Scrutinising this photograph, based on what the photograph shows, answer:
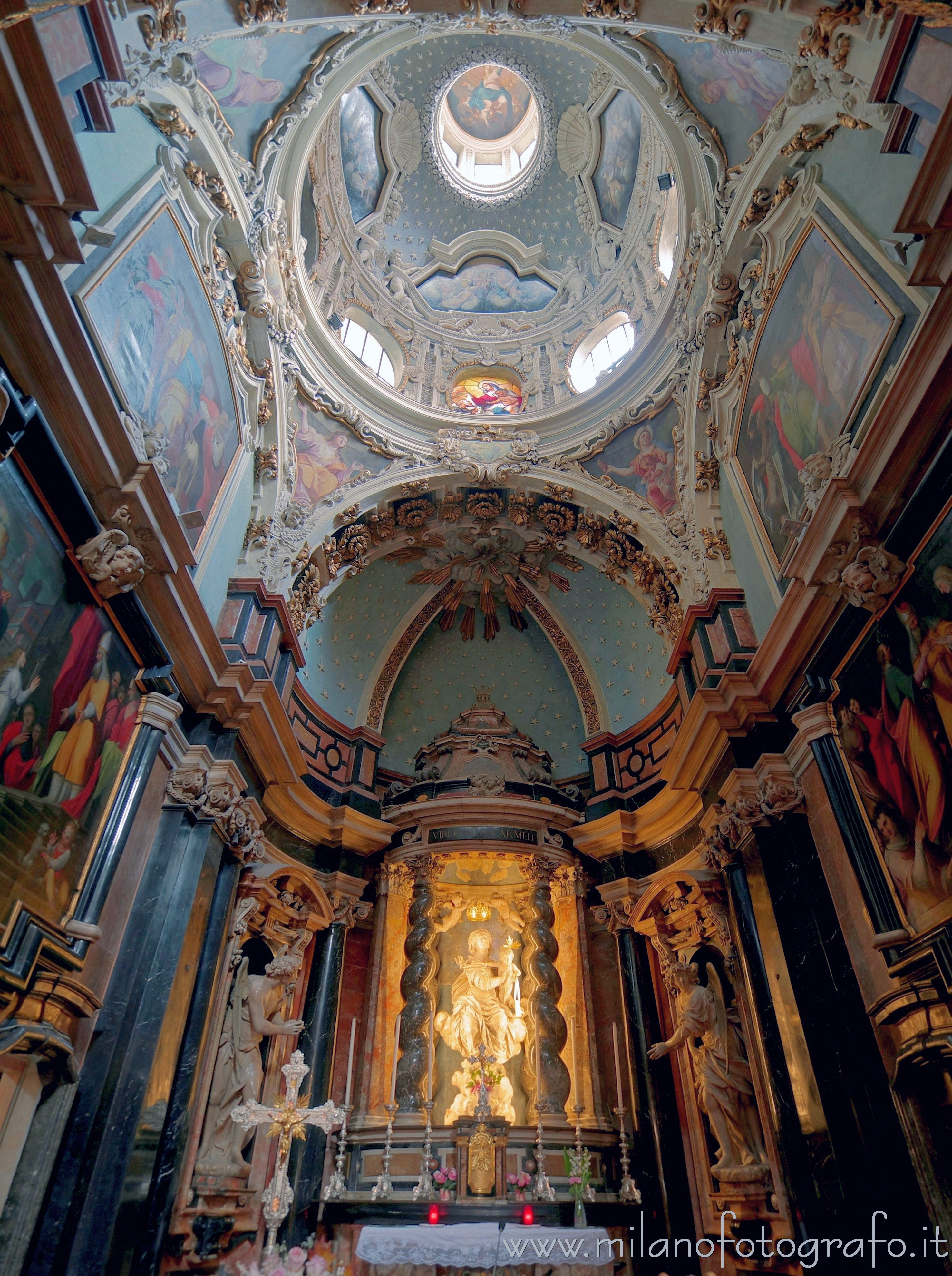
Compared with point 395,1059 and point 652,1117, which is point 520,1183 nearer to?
point 652,1117

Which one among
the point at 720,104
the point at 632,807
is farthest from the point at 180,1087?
the point at 720,104

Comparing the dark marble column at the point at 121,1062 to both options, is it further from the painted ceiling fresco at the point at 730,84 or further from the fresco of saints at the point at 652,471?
the painted ceiling fresco at the point at 730,84

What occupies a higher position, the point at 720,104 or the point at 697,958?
the point at 720,104

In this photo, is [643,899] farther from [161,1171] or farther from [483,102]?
[483,102]

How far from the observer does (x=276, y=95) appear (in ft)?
30.3

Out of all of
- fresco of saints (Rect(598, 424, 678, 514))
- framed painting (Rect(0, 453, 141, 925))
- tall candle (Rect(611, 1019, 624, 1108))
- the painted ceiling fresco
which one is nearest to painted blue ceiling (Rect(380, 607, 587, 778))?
fresco of saints (Rect(598, 424, 678, 514))

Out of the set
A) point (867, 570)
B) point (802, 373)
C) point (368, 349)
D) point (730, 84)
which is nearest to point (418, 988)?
point (867, 570)

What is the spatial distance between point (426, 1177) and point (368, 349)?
13.3 metres

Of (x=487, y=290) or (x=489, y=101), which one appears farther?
(x=489, y=101)

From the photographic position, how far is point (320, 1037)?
9.79m

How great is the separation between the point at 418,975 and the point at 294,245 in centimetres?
1089

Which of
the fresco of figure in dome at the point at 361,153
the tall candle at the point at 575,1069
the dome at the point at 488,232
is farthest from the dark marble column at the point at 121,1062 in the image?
the fresco of figure in dome at the point at 361,153

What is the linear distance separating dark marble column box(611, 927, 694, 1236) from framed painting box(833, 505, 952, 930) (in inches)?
204

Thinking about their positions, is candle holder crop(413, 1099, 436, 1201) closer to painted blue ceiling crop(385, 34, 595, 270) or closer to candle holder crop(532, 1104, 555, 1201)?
candle holder crop(532, 1104, 555, 1201)
